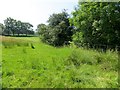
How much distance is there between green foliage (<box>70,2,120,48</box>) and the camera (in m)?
18.8

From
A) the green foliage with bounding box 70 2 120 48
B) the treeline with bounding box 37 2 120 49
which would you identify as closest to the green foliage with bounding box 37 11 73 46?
the treeline with bounding box 37 2 120 49

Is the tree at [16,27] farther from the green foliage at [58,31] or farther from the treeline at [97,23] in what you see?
the treeline at [97,23]

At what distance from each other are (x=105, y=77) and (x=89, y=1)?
48.3 feet

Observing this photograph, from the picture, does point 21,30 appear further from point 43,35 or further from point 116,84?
point 116,84

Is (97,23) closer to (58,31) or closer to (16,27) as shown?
(58,31)

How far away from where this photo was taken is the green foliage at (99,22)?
18.8 meters

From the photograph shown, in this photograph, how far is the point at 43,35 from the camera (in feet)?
130

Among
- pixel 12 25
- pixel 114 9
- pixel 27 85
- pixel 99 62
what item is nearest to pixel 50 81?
pixel 27 85

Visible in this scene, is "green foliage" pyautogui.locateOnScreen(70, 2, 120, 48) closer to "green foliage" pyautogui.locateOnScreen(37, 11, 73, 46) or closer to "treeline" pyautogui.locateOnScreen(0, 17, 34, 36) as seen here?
"green foliage" pyautogui.locateOnScreen(37, 11, 73, 46)

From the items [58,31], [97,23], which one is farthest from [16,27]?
[97,23]

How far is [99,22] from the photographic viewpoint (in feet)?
61.8

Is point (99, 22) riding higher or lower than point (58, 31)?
higher

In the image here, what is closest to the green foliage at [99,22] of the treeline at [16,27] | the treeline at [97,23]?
the treeline at [97,23]

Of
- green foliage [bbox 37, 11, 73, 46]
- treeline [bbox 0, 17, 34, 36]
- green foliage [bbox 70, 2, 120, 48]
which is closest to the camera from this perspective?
green foliage [bbox 70, 2, 120, 48]
